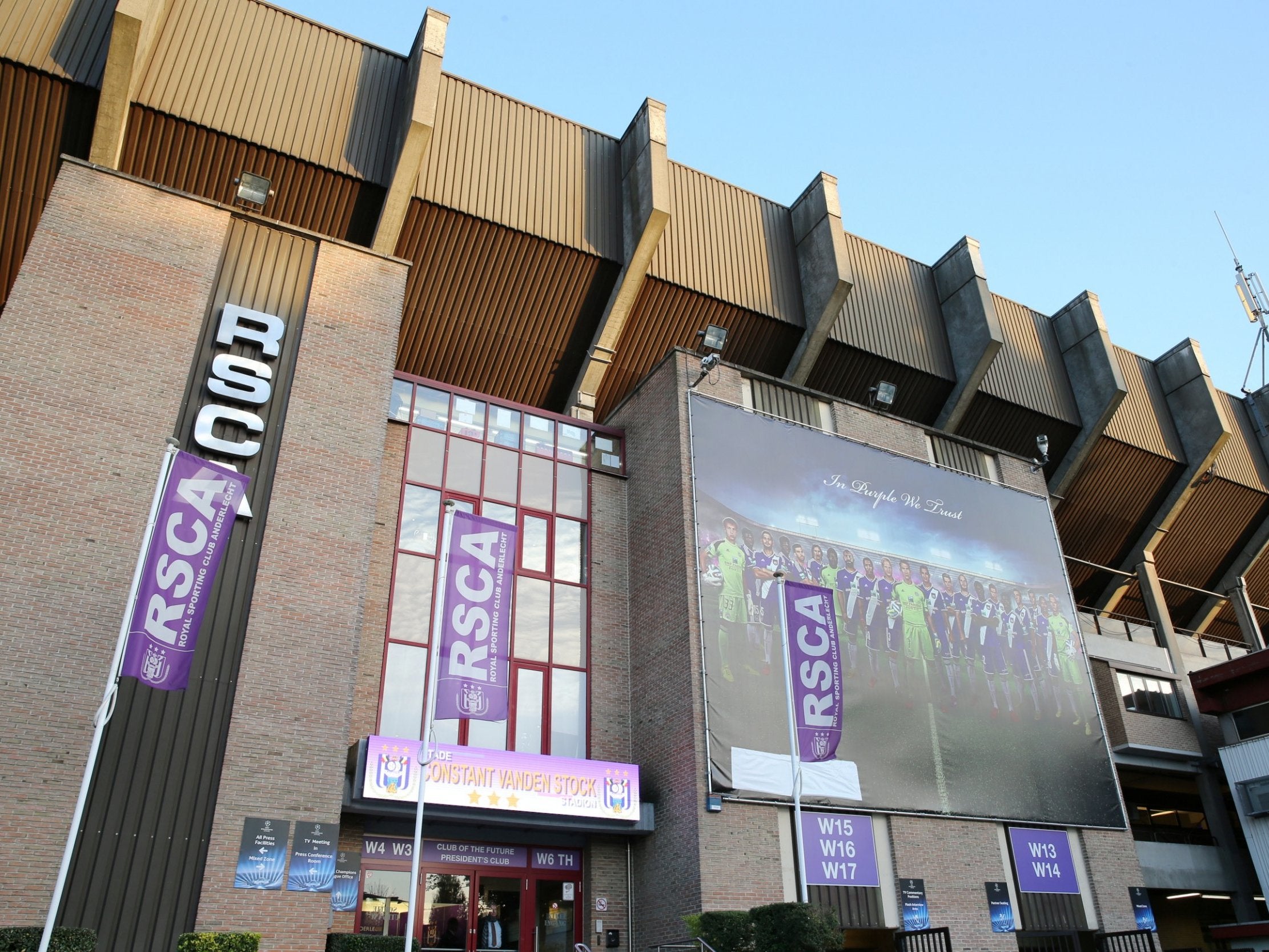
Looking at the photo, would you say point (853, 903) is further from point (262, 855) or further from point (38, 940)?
point (38, 940)

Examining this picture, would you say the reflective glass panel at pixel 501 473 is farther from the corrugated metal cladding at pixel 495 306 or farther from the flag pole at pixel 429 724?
the flag pole at pixel 429 724

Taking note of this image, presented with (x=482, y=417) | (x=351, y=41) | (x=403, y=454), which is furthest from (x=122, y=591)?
(x=351, y=41)

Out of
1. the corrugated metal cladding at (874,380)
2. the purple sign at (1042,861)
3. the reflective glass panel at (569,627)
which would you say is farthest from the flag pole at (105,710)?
the corrugated metal cladding at (874,380)

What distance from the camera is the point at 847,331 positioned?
27.9m

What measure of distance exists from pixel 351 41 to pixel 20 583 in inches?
588

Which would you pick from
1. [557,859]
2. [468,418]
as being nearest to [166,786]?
[557,859]

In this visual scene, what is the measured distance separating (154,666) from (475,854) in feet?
29.5

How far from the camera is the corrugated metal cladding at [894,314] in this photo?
93.2ft

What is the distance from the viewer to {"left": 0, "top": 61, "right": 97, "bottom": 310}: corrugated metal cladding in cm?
1973

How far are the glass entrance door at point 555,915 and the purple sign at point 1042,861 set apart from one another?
10.1 m

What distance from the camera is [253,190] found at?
2095cm

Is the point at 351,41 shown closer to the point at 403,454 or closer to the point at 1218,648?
the point at 403,454

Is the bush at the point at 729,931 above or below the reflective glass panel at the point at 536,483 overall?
below

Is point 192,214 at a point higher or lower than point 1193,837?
higher
